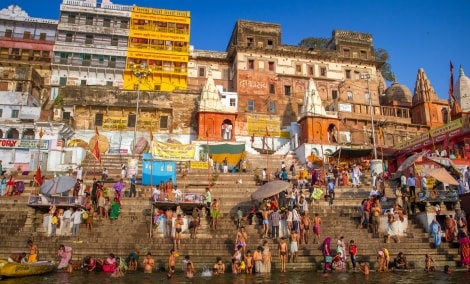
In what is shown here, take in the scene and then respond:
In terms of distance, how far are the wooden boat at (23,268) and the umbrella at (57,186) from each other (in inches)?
165

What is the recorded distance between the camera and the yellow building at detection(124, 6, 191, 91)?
40938 millimetres

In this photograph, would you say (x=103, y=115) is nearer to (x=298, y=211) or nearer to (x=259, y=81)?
(x=259, y=81)

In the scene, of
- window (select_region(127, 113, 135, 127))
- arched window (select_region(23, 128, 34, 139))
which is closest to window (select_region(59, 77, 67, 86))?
window (select_region(127, 113, 135, 127))

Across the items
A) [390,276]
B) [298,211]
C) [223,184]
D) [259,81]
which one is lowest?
[390,276]

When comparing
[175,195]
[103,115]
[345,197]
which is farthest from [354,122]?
[175,195]

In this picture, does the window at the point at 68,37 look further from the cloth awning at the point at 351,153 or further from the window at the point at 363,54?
the window at the point at 363,54

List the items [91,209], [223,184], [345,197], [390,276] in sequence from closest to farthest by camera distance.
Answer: [390,276] < [91,209] < [345,197] < [223,184]

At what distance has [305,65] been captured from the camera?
42375 mm

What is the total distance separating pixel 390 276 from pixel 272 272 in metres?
3.32

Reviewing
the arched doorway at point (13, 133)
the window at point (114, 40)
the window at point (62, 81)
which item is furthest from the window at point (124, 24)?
the arched doorway at point (13, 133)

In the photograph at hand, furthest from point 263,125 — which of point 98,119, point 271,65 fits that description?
point 98,119

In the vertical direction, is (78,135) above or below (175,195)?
above

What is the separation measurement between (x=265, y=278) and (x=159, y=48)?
35894 mm

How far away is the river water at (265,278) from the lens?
9930 millimetres
